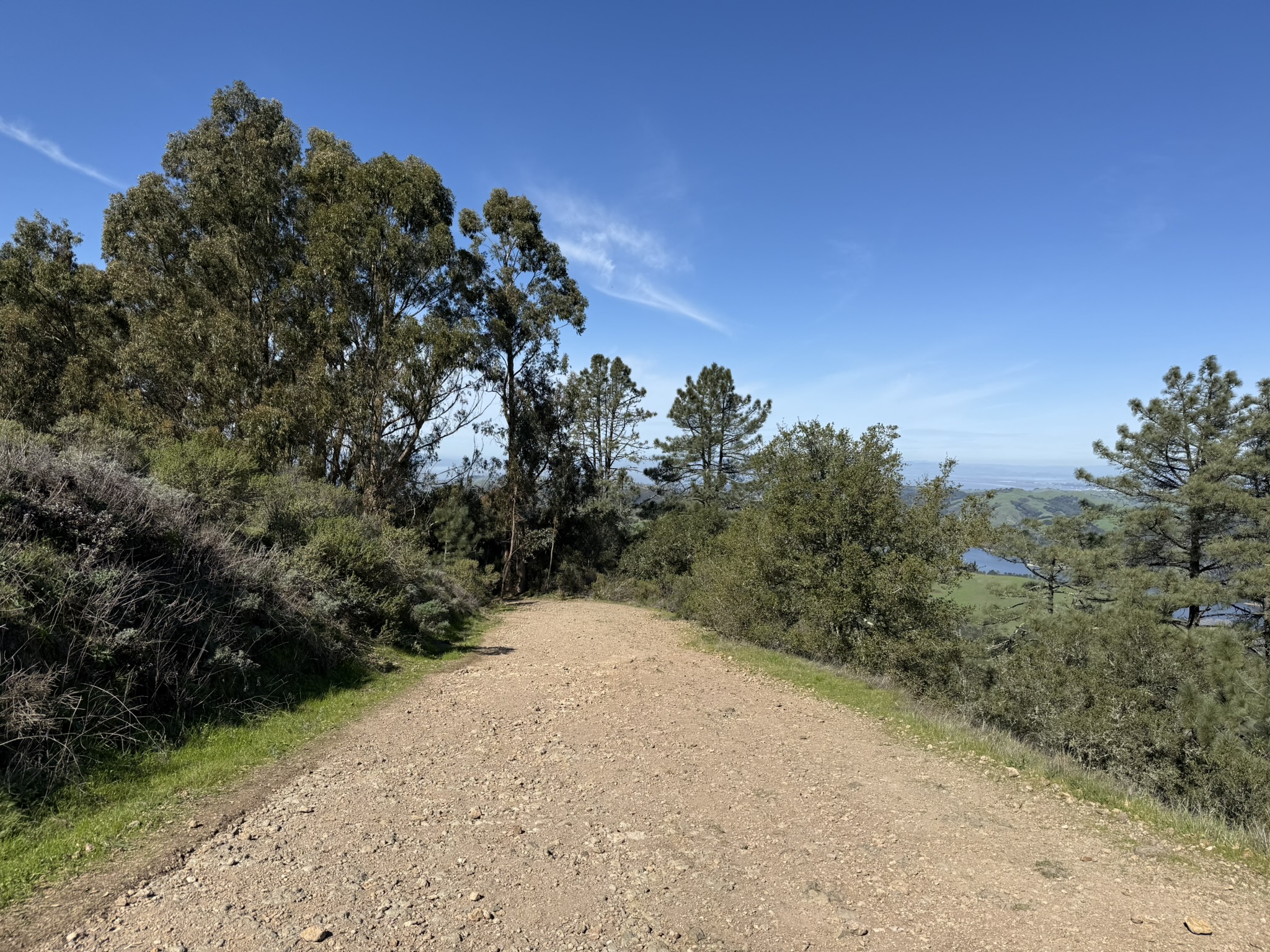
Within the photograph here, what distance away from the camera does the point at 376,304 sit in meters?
17.6

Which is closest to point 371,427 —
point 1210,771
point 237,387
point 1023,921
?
point 237,387

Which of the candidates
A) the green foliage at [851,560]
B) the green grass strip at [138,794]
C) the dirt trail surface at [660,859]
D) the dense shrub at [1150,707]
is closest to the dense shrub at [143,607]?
the green grass strip at [138,794]

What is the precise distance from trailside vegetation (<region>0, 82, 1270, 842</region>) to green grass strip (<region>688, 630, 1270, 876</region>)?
1540 mm

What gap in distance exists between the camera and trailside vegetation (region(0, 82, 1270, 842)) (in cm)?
592

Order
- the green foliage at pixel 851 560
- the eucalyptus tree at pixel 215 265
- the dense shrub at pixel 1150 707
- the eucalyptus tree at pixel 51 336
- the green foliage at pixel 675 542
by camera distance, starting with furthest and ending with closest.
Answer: the green foliage at pixel 675 542
the eucalyptus tree at pixel 51 336
the eucalyptus tree at pixel 215 265
the green foliage at pixel 851 560
the dense shrub at pixel 1150 707

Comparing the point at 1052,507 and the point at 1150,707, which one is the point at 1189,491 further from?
the point at 1150,707

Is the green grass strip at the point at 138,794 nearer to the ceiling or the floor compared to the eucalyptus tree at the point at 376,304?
nearer to the floor

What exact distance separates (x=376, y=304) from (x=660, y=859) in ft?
56.6

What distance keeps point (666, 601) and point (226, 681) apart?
15832mm

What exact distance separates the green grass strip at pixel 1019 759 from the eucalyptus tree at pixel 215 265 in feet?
47.6

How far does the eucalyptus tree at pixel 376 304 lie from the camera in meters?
16.4

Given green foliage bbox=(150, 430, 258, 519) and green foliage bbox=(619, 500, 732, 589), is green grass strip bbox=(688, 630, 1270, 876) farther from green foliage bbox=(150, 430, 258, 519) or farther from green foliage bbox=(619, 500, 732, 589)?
green foliage bbox=(619, 500, 732, 589)

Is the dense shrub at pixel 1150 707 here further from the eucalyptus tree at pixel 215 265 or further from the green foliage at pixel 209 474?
the eucalyptus tree at pixel 215 265

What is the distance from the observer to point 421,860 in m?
3.81
